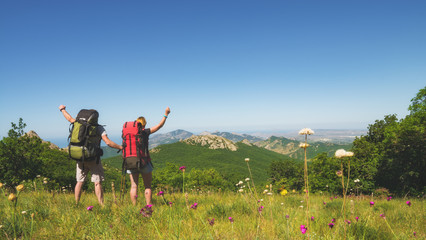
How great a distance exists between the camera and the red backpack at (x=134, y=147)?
13.4 ft

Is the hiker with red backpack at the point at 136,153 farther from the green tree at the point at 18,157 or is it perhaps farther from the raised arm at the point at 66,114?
the green tree at the point at 18,157

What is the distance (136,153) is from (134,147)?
14 centimetres

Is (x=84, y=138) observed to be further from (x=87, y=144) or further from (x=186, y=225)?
(x=186, y=225)

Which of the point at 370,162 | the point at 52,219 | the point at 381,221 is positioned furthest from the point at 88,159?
the point at 370,162

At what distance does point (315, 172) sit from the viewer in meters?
39.2

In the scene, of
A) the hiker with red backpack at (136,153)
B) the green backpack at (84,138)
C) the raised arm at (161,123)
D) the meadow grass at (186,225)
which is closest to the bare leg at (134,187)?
the hiker with red backpack at (136,153)

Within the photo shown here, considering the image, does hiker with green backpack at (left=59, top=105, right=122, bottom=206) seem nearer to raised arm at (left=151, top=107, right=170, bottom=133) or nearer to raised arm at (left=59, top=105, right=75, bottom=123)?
raised arm at (left=59, top=105, right=75, bottom=123)

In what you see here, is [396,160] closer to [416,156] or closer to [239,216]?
[416,156]

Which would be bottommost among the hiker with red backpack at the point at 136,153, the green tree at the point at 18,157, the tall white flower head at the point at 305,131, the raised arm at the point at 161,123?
the green tree at the point at 18,157

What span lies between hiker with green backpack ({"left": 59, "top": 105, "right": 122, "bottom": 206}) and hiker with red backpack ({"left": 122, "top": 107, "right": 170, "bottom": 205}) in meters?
0.25

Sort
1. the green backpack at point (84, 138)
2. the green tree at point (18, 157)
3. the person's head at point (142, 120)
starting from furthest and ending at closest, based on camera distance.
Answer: the green tree at point (18, 157), the person's head at point (142, 120), the green backpack at point (84, 138)

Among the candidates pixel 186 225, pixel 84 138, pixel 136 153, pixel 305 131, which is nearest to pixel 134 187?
pixel 136 153

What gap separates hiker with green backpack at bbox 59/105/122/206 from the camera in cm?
398

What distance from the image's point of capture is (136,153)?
4.15m
